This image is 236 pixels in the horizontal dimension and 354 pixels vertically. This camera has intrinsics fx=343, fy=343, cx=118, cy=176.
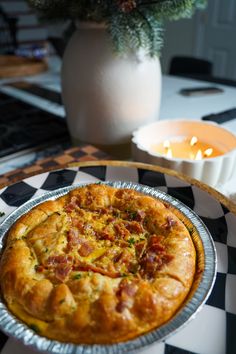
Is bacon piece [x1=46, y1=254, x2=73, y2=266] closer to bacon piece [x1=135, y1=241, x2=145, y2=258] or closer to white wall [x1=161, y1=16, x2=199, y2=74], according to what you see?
bacon piece [x1=135, y1=241, x2=145, y2=258]

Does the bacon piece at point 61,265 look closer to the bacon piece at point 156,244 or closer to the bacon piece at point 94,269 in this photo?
the bacon piece at point 94,269

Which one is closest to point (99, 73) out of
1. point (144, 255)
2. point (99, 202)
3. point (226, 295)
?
point (99, 202)

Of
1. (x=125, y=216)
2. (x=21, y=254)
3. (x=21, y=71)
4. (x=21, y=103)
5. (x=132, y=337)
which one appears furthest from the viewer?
(x=21, y=71)

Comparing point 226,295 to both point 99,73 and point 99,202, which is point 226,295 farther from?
point 99,73

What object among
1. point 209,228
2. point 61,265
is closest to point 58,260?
point 61,265

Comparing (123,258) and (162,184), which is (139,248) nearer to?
(123,258)

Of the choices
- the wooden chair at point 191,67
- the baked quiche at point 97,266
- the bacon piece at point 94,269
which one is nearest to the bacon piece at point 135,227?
the baked quiche at point 97,266

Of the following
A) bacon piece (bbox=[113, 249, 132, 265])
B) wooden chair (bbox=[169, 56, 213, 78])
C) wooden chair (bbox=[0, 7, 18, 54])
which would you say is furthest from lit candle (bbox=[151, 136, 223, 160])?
wooden chair (bbox=[0, 7, 18, 54])
